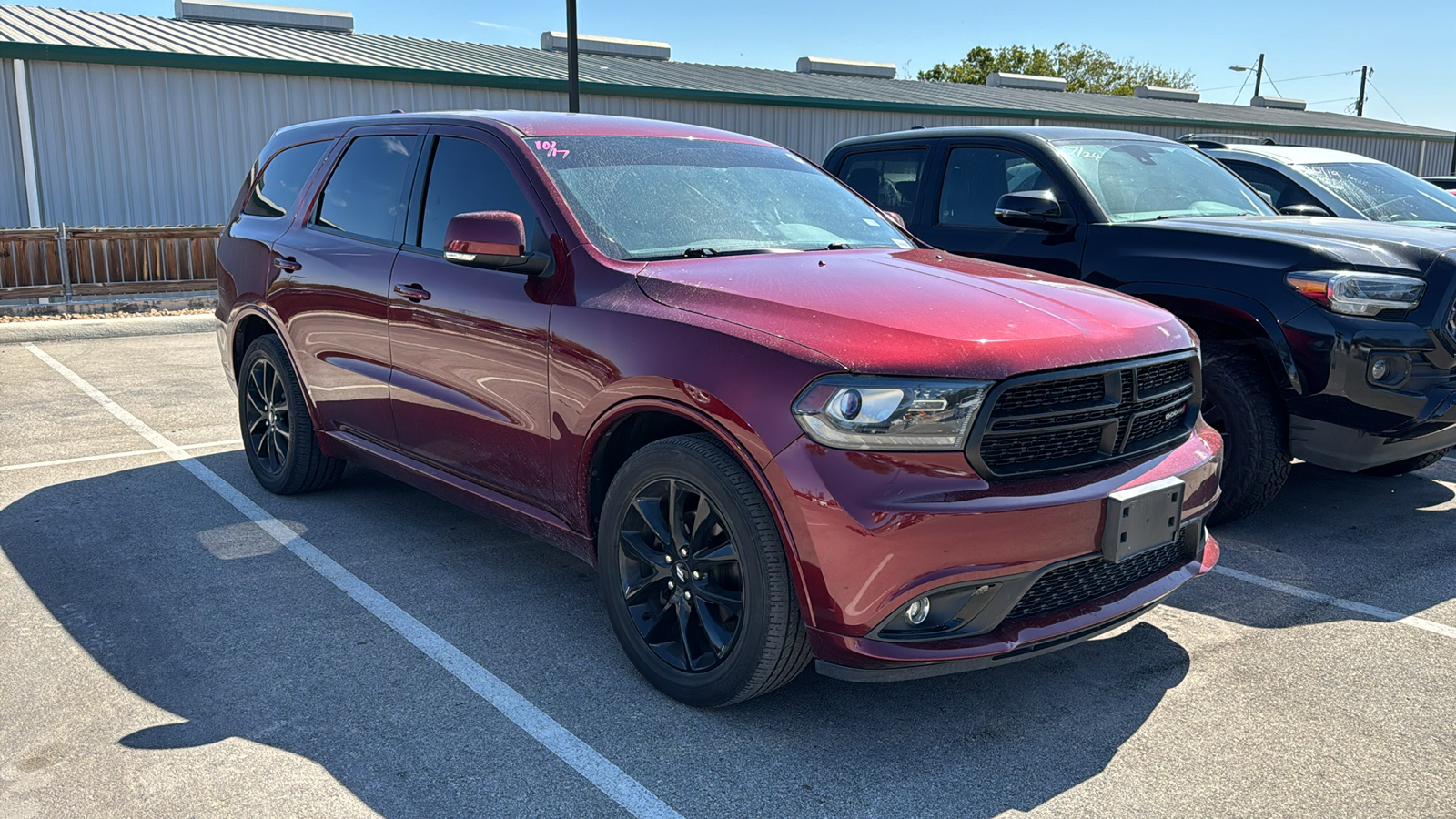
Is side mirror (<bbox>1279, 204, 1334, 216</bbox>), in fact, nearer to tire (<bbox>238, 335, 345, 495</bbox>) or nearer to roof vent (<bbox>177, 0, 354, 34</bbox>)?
tire (<bbox>238, 335, 345, 495</bbox>)

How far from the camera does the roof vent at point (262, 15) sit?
22023mm

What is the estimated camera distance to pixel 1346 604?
432 centimetres

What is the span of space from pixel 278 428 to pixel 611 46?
23061mm

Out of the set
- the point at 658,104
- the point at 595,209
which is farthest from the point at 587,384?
the point at 658,104

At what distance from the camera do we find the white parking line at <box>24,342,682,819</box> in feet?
9.44

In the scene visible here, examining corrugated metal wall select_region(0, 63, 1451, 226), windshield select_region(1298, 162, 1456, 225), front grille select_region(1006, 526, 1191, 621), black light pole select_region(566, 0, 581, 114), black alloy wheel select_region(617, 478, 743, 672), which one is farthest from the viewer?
black light pole select_region(566, 0, 581, 114)

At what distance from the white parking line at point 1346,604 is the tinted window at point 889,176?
302cm

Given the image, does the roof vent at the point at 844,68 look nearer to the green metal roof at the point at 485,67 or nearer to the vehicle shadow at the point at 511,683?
the green metal roof at the point at 485,67

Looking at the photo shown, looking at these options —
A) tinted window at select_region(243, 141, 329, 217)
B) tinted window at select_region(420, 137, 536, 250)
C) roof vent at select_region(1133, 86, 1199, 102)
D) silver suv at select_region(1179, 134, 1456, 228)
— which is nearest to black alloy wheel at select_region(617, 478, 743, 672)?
tinted window at select_region(420, 137, 536, 250)

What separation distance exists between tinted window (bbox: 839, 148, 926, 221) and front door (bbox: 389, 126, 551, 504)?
301 cm

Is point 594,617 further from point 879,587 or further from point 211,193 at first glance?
point 211,193

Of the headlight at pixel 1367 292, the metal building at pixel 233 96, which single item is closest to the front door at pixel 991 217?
the headlight at pixel 1367 292

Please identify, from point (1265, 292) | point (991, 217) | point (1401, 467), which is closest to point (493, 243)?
point (1265, 292)

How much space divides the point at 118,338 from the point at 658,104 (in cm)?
1310
